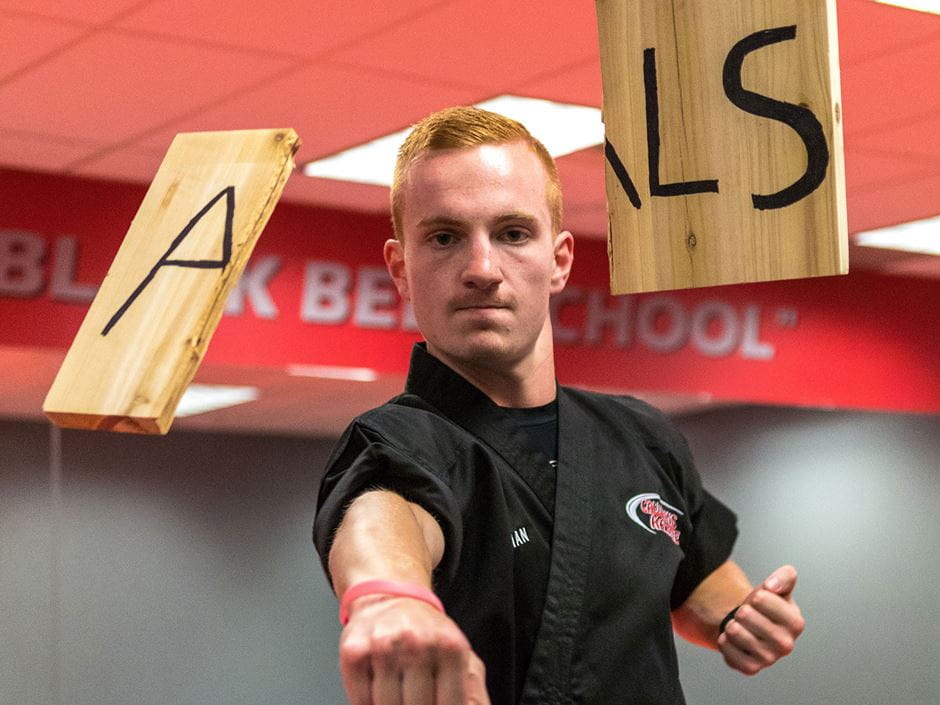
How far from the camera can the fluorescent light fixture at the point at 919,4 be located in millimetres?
3244

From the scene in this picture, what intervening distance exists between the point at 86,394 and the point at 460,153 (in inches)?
16.8

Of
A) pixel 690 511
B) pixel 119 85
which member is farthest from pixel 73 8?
pixel 690 511

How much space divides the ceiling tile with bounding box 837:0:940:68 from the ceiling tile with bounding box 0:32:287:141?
1316 mm

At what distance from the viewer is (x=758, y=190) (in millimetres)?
1201

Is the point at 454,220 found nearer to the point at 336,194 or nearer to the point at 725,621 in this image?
the point at 725,621

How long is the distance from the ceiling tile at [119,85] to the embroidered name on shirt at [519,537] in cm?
237

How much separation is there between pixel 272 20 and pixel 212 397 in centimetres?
330

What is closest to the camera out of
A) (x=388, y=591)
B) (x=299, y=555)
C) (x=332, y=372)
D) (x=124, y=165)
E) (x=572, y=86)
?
(x=388, y=591)

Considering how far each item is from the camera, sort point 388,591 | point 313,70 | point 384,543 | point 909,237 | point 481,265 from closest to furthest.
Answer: point 388,591 < point 384,543 < point 481,265 < point 313,70 < point 909,237

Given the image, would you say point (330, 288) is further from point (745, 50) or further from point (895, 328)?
point (745, 50)

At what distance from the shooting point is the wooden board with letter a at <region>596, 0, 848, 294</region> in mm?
1179

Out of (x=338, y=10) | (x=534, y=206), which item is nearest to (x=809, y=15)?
(x=534, y=206)

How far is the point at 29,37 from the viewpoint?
132 inches

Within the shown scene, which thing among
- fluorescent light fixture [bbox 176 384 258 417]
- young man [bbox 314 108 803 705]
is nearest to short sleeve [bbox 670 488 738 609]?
young man [bbox 314 108 803 705]
